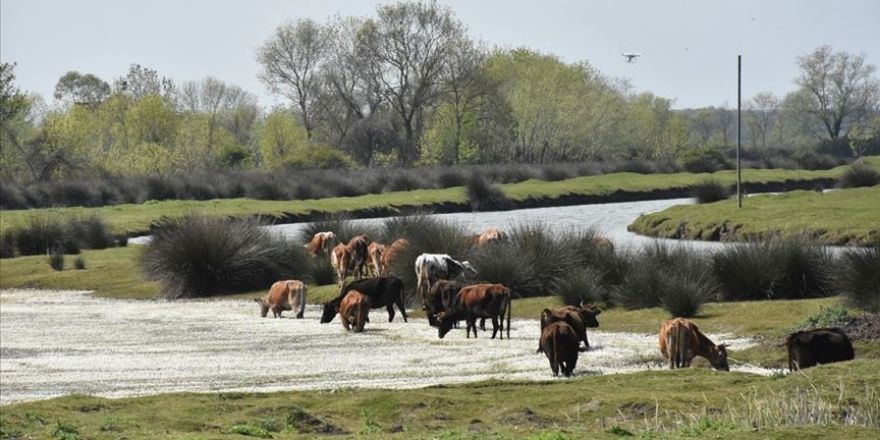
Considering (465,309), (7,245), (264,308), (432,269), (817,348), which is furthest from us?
(7,245)

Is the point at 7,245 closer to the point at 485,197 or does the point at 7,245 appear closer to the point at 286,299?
the point at 286,299

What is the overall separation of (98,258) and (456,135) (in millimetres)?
68117

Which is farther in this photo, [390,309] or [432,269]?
[432,269]

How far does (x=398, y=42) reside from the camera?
Result: 113062mm

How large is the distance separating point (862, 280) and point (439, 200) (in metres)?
49.7

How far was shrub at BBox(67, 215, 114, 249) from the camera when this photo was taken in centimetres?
5112

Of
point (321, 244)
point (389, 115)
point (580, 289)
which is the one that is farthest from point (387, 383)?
point (389, 115)

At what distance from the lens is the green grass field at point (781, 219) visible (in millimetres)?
42906

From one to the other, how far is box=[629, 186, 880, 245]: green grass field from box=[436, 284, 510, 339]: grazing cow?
1545cm

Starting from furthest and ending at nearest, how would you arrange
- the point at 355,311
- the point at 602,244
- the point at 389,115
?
the point at 389,115 → the point at 602,244 → the point at 355,311

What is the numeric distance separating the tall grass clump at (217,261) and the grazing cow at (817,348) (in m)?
20.1

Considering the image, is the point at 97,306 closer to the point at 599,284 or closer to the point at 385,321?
the point at 385,321

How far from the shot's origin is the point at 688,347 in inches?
817

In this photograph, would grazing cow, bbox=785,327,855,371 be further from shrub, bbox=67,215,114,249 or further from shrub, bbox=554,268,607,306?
shrub, bbox=67,215,114,249
